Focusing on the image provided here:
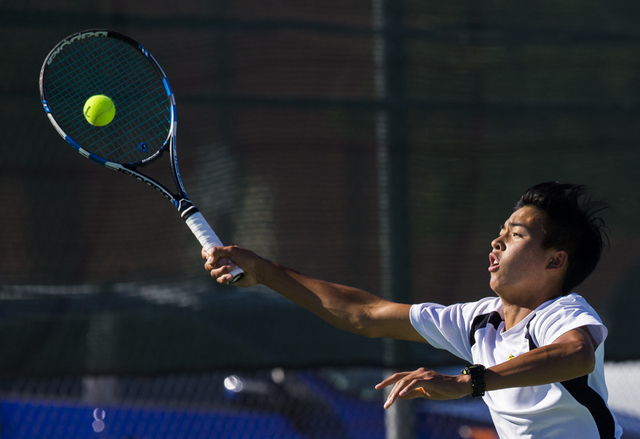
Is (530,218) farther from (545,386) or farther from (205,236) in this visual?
(205,236)

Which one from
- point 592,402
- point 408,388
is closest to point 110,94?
point 408,388

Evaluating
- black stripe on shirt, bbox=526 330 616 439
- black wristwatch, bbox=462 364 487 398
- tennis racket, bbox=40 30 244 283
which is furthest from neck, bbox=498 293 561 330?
tennis racket, bbox=40 30 244 283

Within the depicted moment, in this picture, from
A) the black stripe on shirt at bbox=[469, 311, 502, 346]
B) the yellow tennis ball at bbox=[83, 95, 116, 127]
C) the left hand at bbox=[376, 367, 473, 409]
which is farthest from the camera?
the yellow tennis ball at bbox=[83, 95, 116, 127]

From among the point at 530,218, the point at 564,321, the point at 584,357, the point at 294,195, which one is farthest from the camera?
the point at 294,195

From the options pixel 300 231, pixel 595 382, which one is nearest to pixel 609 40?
pixel 300 231

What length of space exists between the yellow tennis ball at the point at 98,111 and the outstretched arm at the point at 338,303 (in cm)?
82

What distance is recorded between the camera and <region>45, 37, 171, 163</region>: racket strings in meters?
3.32

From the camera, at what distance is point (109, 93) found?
3.37m

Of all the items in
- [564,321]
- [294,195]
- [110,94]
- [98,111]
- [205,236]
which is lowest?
[564,321]

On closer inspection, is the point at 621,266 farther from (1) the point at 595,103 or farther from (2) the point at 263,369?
(2) the point at 263,369

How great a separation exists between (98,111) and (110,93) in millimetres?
630

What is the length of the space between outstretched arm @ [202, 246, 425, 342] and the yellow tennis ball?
0.82 m

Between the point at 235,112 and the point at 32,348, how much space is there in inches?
54.0

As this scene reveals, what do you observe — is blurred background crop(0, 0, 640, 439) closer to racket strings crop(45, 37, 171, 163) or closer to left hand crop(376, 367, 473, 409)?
racket strings crop(45, 37, 171, 163)
